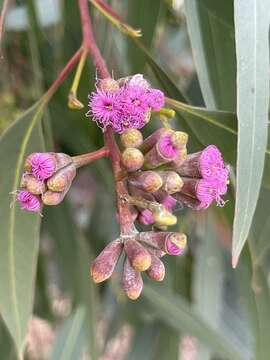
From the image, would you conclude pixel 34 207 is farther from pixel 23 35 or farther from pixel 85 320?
pixel 23 35

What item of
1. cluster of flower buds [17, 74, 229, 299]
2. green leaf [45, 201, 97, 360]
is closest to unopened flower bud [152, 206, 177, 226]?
cluster of flower buds [17, 74, 229, 299]

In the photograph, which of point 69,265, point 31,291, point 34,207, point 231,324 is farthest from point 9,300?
point 231,324

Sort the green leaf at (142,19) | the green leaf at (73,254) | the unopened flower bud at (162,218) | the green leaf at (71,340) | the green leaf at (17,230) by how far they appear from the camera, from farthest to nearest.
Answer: the green leaf at (73,254) < the green leaf at (71,340) < the green leaf at (142,19) < the green leaf at (17,230) < the unopened flower bud at (162,218)

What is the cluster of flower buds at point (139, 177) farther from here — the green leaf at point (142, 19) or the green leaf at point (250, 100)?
the green leaf at point (142, 19)

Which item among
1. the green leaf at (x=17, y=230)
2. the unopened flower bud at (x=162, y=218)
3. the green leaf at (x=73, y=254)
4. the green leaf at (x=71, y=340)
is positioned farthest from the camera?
the green leaf at (x=73, y=254)

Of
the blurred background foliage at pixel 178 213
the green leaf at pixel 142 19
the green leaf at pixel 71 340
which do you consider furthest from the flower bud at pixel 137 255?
the green leaf at pixel 71 340

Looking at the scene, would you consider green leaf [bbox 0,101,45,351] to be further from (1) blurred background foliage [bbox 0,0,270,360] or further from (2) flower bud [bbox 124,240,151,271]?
(2) flower bud [bbox 124,240,151,271]
